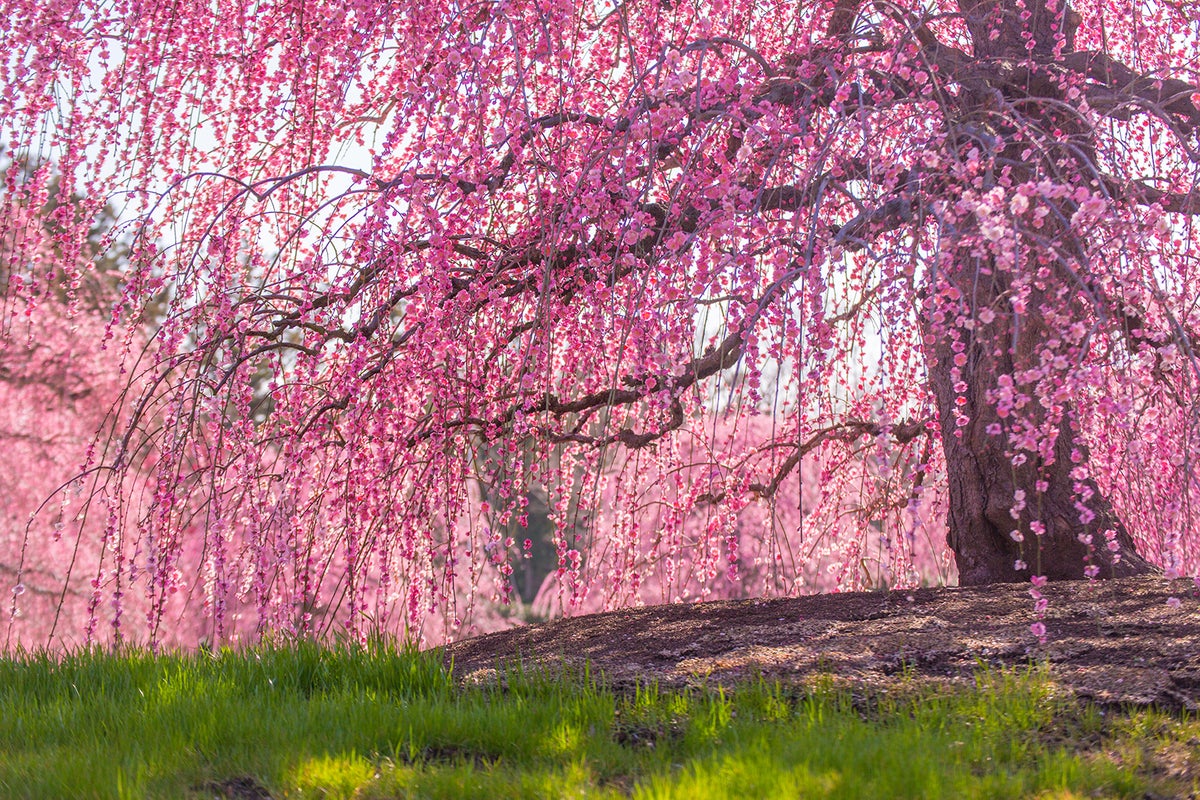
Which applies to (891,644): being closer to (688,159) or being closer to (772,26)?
(688,159)

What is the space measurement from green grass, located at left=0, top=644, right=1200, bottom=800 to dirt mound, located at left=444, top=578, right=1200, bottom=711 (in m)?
0.16

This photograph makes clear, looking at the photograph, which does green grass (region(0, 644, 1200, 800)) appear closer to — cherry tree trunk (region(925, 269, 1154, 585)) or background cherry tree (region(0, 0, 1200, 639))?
background cherry tree (region(0, 0, 1200, 639))

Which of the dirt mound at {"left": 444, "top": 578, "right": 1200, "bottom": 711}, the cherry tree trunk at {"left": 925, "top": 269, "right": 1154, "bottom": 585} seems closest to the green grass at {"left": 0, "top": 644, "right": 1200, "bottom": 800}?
the dirt mound at {"left": 444, "top": 578, "right": 1200, "bottom": 711}

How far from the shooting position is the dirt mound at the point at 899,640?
3178 millimetres

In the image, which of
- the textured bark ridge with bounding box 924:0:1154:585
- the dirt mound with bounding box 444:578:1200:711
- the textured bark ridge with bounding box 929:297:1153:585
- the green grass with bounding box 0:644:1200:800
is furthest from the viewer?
the textured bark ridge with bounding box 929:297:1153:585

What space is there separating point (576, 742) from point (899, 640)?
1.25 meters

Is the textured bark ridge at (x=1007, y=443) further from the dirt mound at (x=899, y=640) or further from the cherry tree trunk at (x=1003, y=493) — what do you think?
the dirt mound at (x=899, y=640)

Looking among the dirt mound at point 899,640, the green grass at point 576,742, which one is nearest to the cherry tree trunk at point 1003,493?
the dirt mound at point 899,640

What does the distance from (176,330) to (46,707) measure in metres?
1.42

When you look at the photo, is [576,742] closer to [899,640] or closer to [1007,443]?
[899,640]

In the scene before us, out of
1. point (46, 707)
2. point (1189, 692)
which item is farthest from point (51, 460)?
point (1189, 692)

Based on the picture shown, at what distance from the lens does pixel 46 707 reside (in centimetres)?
331

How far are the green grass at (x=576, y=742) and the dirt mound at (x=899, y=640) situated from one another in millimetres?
160

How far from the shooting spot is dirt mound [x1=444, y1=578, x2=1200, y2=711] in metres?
3.18
